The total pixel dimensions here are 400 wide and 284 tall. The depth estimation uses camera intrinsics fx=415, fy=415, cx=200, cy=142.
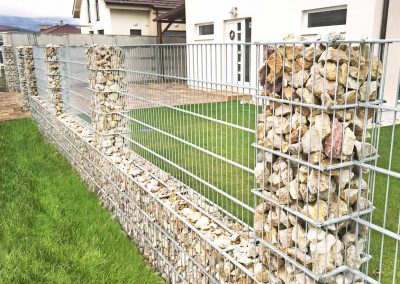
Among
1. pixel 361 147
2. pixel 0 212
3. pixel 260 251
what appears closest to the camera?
pixel 361 147

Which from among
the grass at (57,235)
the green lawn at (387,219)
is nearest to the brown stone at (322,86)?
the green lawn at (387,219)

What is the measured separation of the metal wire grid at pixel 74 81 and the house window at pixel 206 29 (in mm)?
8102

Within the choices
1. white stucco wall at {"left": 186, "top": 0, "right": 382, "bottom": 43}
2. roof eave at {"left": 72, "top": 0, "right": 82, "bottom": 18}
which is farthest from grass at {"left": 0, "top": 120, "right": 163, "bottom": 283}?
roof eave at {"left": 72, "top": 0, "right": 82, "bottom": 18}

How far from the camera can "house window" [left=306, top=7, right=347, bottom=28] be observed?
9.44m

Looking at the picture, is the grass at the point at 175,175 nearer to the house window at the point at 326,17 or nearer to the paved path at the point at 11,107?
the house window at the point at 326,17

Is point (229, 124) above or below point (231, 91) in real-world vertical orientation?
below

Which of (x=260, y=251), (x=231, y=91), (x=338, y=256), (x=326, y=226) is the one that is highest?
(x=231, y=91)

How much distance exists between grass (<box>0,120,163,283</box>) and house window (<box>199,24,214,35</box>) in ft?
32.1

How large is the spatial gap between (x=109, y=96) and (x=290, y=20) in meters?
6.89

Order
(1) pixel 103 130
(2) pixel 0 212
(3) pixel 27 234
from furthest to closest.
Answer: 1. (1) pixel 103 130
2. (2) pixel 0 212
3. (3) pixel 27 234

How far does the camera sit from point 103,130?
17.8 feet

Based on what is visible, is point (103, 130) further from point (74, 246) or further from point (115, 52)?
point (74, 246)

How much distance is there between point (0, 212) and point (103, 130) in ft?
5.15

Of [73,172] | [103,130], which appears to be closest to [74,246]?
[103,130]
